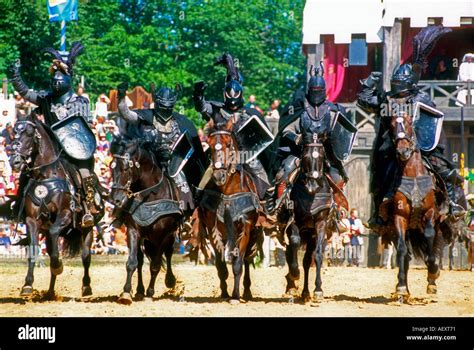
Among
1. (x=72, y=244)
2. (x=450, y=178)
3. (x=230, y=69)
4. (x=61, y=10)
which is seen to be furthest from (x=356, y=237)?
(x=72, y=244)

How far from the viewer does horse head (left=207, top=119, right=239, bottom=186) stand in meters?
19.4

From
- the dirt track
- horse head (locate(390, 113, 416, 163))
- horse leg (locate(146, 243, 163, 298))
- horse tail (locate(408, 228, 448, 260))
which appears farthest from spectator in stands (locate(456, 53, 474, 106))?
horse leg (locate(146, 243, 163, 298))

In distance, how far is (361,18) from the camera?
34719mm

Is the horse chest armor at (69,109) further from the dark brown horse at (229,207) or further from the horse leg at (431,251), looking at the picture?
the horse leg at (431,251)

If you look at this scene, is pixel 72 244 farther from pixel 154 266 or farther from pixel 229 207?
pixel 229 207

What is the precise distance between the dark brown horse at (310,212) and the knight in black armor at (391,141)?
71cm

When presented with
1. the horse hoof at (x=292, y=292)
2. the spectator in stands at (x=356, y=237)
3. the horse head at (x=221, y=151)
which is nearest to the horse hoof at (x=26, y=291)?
the horse head at (x=221, y=151)

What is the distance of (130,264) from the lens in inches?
767

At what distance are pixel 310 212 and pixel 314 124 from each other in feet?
4.06

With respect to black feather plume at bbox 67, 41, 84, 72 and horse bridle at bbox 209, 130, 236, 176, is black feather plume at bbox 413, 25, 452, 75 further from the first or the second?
black feather plume at bbox 67, 41, 84, 72

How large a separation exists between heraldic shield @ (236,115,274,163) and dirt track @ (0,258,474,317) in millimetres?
2087

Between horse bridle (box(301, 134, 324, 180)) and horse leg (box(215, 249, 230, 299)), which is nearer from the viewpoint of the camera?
horse bridle (box(301, 134, 324, 180))

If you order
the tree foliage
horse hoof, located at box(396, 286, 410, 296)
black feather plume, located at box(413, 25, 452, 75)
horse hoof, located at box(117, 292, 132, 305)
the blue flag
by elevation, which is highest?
the tree foliage
